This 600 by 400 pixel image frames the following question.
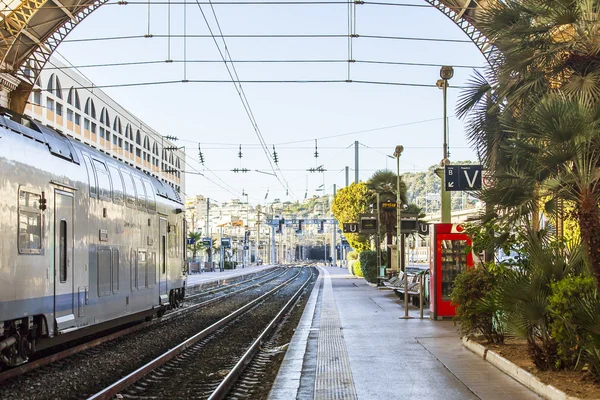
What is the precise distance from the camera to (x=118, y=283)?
15680 mm

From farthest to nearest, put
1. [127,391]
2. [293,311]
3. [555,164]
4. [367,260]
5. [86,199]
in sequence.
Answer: [367,260] < [293,311] < [86,199] < [127,391] < [555,164]

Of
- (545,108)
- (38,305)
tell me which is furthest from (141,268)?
(545,108)

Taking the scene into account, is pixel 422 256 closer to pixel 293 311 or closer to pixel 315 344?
pixel 293 311

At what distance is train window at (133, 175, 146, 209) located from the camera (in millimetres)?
17734

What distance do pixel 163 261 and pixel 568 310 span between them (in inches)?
511

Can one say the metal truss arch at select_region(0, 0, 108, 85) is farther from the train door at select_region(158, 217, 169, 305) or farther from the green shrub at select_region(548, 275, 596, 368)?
the green shrub at select_region(548, 275, 596, 368)

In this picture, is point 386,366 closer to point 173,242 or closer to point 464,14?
point 173,242

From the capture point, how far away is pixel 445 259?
1902cm

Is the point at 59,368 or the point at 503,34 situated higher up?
the point at 503,34

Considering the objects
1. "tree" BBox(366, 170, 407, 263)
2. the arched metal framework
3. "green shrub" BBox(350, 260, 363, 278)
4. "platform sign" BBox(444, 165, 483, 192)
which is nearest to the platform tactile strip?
"platform sign" BBox(444, 165, 483, 192)

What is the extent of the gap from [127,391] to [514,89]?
777cm

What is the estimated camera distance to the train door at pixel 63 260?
40.1 feet

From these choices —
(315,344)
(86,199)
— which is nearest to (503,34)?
(315,344)

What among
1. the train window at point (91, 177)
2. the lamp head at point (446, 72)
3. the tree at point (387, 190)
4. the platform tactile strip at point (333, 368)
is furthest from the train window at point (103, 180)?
the tree at point (387, 190)
